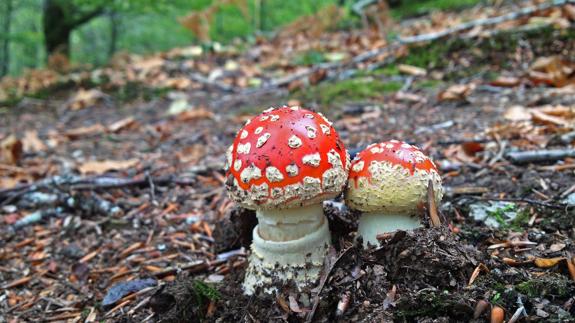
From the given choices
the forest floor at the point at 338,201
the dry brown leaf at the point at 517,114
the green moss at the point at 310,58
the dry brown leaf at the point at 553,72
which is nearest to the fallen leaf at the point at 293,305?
the forest floor at the point at 338,201

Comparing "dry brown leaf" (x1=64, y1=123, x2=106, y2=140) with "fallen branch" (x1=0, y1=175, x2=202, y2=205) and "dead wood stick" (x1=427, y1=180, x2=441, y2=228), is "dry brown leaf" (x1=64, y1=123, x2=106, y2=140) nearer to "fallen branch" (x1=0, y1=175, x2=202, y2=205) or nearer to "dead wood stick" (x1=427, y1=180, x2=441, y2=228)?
"fallen branch" (x1=0, y1=175, x2=202, y2=205)

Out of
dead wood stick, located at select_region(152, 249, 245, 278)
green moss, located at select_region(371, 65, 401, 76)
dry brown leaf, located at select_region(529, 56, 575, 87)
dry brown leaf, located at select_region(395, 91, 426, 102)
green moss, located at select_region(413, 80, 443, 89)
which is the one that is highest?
dry brown leaf, located at select_region(529, 56, 575, 87)

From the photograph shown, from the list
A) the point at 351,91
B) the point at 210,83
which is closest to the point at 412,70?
the point at 351,91

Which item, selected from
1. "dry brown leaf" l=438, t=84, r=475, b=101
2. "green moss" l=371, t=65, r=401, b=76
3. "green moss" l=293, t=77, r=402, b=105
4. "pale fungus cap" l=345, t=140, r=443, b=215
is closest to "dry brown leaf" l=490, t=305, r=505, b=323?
"pale fungus cap" l=345, t=140, r=443, b=215

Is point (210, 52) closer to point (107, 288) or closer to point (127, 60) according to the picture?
point (127, 60)

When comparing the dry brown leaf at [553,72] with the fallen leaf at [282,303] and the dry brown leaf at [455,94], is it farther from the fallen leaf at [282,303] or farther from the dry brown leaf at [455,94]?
the fallen leaf at [282,303]
